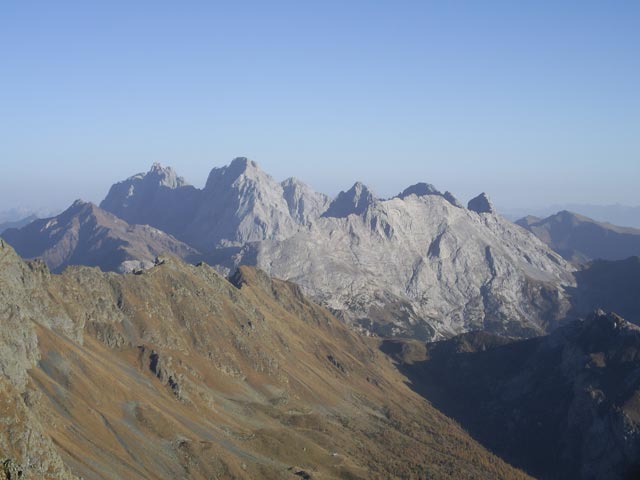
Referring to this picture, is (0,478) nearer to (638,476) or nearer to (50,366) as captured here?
(638,476)

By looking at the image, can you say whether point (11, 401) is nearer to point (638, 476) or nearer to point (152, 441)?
point (152, 441)

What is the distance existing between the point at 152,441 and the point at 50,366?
36338 mm

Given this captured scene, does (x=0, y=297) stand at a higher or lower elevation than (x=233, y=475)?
higher

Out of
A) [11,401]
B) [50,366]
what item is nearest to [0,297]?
[50,366]

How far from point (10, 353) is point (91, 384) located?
100.0 ft

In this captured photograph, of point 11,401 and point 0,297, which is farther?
point 0,297

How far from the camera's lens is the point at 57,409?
17875cm

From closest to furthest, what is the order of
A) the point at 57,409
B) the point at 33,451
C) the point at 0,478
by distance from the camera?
the point at 0,478
the point at 33,451
the point at 57,409

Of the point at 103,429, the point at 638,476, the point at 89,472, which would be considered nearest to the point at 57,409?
the point at 103,429

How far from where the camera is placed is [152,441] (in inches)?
7687

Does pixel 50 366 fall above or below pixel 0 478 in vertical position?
below

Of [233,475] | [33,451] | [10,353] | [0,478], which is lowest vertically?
[233,475]

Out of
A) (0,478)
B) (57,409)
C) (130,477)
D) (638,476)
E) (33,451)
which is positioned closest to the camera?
(0,478)

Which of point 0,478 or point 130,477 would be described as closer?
point 0,478
